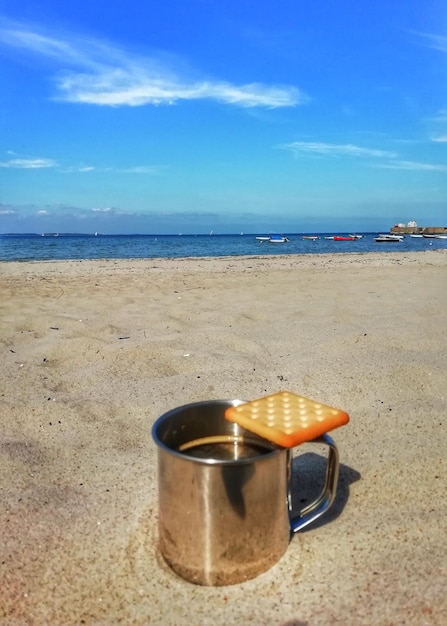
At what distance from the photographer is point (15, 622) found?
4.38ft

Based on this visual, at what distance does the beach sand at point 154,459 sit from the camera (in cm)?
138

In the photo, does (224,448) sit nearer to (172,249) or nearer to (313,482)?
(313,482)

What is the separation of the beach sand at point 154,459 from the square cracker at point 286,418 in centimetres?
43

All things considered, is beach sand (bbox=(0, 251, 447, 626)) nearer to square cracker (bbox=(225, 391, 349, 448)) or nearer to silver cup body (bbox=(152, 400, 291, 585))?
silver cup body (bbox=(152, 400, 291, 585))

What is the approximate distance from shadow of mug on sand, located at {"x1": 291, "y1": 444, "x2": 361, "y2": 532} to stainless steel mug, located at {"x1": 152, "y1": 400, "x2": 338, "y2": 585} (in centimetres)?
22

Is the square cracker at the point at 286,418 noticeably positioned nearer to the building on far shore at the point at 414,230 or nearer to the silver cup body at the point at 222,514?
the silver cup body at the point at 222,514

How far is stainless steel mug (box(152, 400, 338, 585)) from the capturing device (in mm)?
1348

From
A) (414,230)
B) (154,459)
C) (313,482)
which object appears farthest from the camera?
(414,230)

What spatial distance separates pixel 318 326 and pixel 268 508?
3.02 meters

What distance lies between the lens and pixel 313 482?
1920 mm

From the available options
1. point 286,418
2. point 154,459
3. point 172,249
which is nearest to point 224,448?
point 286,418

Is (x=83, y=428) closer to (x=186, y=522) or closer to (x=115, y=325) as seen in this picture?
(x=186, y=522)

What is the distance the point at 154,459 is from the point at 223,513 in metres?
0.83

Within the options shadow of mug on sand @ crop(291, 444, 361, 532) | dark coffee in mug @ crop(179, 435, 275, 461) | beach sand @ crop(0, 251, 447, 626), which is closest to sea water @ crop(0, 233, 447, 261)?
beach sand @ crop(0, 251, 447, 626)
